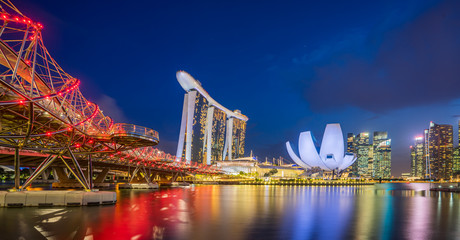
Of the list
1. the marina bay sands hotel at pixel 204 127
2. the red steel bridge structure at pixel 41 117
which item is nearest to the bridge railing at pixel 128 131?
the red steel bridge structure at pixel 41 117

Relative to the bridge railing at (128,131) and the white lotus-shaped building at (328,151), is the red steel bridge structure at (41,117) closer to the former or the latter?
the bridge railing at (128,131)

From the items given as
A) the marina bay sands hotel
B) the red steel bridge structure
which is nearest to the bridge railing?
the red steel bridge structure

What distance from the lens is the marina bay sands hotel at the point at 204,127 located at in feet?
321

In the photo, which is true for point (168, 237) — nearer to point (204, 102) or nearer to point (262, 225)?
point (262, 225)

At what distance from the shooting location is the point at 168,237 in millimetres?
8961

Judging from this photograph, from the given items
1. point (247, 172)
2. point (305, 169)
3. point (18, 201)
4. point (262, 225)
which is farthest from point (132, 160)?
point (305, 169)

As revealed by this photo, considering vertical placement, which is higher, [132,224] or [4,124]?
[4,124]

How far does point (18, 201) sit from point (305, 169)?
332 ft

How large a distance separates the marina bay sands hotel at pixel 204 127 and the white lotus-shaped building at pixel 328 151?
110 feet

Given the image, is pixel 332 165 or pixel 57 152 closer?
pixel 57 152

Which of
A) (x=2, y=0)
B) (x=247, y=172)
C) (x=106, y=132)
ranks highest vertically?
(x=2, y=0)

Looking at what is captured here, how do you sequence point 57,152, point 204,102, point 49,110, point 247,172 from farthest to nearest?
1. point 204,102
2. point 247,172
3. point 57,152
4. point 49,110

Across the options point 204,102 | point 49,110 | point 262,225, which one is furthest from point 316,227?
point 204,102

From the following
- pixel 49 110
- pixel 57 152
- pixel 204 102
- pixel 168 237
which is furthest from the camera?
pixel 204 102
